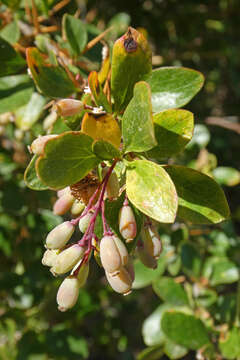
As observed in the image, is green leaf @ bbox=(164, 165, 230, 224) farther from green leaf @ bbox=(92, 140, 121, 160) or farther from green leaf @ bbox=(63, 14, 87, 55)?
green leaf @ bbox=(63, 14, 87, 55)

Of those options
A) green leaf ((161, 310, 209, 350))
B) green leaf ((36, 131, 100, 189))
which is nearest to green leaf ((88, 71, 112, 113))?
green leaf ((36, 131, 100, 189))

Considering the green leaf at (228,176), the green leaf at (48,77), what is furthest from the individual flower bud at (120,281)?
the green leaf at (228,176)

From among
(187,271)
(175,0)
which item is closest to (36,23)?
(187,271)

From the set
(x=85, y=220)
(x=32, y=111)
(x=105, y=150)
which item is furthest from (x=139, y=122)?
(x=32, y=111)

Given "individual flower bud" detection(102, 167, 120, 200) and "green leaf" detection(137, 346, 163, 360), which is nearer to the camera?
"individual flower bud" detection(102, 167, 120, 200)

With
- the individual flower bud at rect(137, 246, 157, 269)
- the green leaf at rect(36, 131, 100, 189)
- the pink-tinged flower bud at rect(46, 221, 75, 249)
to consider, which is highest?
the green leaf at rect(36, 131, 100, 189)

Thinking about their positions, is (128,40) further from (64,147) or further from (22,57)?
(22,57)
